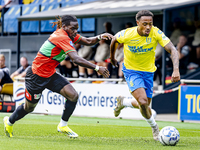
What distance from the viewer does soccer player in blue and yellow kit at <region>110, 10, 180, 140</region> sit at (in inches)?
276

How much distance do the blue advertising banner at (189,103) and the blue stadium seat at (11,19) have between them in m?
14.9

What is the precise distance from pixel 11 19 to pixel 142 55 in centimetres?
1849

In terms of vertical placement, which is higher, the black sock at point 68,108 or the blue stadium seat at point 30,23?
the blue stadium seat at point 30,23

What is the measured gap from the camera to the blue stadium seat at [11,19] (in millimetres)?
24375

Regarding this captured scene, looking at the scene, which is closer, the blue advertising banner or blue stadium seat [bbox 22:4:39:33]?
the blue advertising banner

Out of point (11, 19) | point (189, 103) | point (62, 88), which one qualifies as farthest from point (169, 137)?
point (11, 19)

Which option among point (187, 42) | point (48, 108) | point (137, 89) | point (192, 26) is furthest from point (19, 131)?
point (192, 26)

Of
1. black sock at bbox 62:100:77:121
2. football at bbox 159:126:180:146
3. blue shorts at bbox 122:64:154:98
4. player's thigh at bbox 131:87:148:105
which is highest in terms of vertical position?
blue shorts at bbox 122:64:154:98

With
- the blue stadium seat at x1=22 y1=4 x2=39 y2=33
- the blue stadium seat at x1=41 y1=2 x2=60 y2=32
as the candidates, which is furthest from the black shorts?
the blue stadium seat at x1=22 y1=4 x2=39 y2=33

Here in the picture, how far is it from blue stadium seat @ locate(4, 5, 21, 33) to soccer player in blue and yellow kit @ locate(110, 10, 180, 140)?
1773 centimetres

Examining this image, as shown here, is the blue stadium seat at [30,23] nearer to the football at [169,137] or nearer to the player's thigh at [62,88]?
the player's thigh at [62,88]

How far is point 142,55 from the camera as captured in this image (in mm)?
7465

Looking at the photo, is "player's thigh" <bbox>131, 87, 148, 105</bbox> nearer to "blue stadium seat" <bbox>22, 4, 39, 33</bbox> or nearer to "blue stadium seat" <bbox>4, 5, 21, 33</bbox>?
"blue stadium seat" <bbox>22, 4, 39, 33</bbox>

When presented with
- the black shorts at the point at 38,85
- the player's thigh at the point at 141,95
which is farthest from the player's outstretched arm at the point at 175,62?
the black shorts at the point at 38,85
